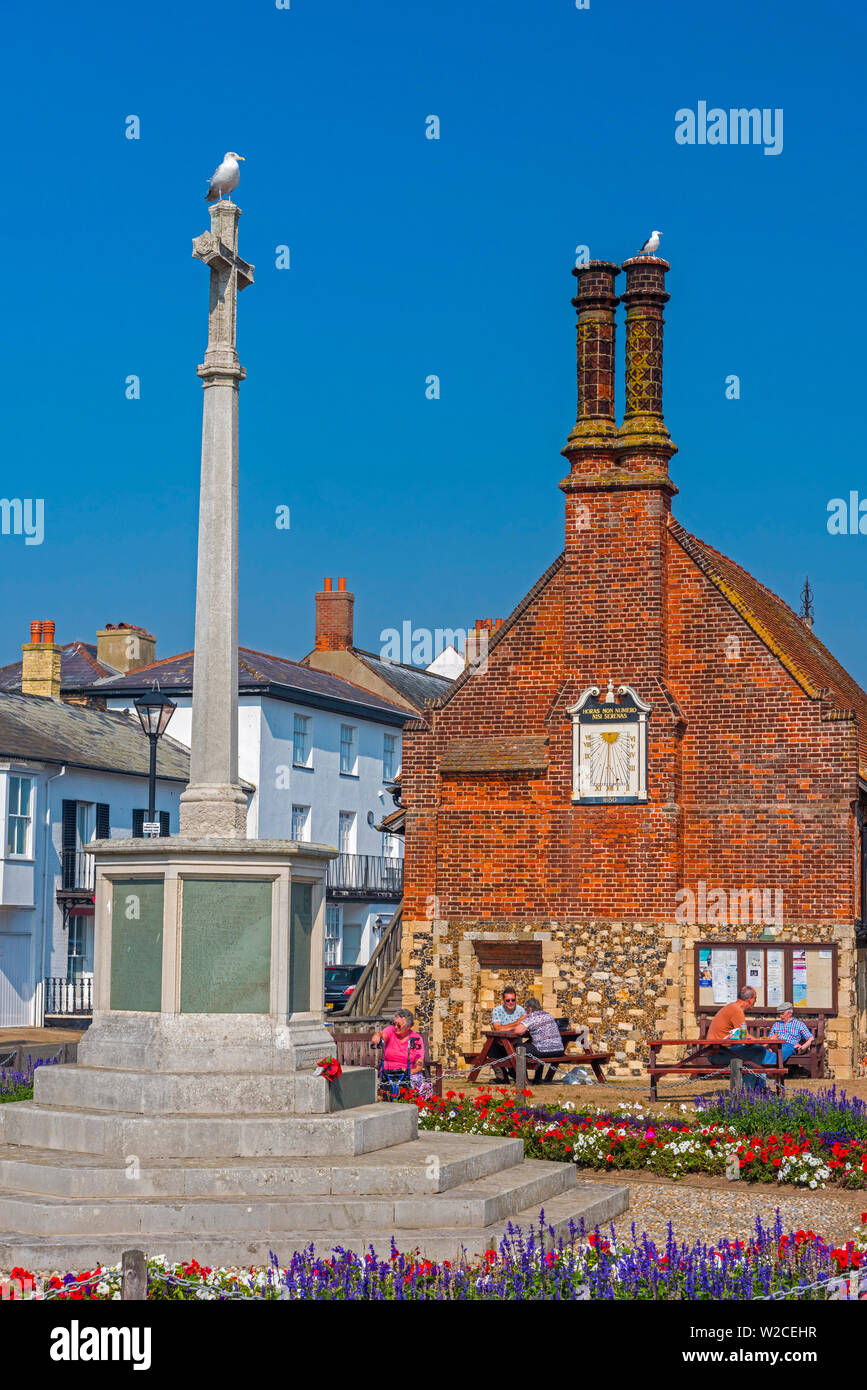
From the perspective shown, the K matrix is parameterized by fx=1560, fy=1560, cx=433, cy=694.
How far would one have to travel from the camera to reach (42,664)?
4494cm

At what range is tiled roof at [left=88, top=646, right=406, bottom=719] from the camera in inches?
1759

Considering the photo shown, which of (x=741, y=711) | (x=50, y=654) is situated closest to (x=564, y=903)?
(x=741, y=711)

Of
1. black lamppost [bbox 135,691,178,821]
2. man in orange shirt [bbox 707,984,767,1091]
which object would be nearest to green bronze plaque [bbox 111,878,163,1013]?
man in orange shirt [bbox 707,984,767,1091]

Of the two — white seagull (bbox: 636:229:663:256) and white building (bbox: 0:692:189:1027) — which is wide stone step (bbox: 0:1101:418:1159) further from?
white building (bbox: 0:692:189:1027)

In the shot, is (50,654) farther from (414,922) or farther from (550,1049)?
(550,1049)

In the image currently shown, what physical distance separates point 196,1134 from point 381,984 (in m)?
18.0

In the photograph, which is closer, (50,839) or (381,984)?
(381,984)

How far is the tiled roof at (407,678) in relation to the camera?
57.3 metres

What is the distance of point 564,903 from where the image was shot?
78.8ft

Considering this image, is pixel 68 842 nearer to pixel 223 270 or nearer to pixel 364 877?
pixel 364 877

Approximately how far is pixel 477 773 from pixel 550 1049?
574cm

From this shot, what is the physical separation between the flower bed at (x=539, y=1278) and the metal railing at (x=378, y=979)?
18.7 metres

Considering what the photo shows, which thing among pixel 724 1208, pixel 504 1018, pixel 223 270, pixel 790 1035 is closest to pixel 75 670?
pixel 504 1018

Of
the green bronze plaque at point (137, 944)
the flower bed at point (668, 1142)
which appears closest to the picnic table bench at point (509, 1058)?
the flower bed at point (668, 1142)
